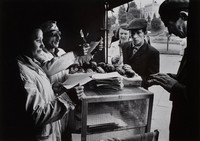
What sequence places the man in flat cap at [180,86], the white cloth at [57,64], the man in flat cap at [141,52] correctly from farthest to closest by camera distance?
the man in flat cap at [141,52] → the white cloth at [57,64] → the man in flat cap at [180,86]

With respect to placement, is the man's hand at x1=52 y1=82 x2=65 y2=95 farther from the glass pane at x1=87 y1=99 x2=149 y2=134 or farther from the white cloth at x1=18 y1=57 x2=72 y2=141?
the glass pane at x1=87 y1=99 x2=149 y2=134

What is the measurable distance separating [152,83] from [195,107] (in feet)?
1.39

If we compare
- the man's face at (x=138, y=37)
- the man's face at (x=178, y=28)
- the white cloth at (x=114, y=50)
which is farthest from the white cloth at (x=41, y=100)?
the man's face at (x=178, y=28)

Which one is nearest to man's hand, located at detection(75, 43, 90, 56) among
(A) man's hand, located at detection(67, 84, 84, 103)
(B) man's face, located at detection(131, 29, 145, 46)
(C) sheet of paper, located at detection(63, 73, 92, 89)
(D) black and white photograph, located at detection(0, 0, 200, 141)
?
(D) black and white photograph, located at detection(0, 0, 200, 141)

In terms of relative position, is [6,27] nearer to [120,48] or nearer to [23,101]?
[23,101]

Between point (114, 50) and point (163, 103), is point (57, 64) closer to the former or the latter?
point (114, 50)

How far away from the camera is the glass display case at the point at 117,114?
1.94m

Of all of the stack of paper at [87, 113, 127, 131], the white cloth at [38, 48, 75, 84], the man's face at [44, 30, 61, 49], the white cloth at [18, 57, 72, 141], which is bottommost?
the stack of paper at [87, 113, 127, 131]

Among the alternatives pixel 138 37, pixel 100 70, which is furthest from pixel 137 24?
pixel 100 70

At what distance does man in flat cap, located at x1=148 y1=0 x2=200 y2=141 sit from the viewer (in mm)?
1843

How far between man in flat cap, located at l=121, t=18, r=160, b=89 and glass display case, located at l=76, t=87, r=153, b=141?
184 millimetres

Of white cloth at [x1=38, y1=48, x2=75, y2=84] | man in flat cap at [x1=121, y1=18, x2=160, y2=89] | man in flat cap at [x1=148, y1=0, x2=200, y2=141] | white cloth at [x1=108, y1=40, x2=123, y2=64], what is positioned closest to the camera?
man in flat cap at [x1=148, y1=0, x2=200, y2=141]

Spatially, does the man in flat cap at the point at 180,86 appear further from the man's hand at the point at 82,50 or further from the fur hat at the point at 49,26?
the fur hat at the point at 49,26

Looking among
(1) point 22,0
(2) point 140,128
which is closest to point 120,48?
(2) point 140,128
